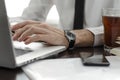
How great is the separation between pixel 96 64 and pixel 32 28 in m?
0.30

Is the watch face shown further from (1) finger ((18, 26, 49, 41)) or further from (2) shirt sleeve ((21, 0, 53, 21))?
(2) shirt sleeve ((21, 0, 53, 21))

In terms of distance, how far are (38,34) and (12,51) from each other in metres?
0.26

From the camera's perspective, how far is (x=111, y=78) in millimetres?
530

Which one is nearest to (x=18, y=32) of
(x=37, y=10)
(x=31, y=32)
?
(x=31, y=32)

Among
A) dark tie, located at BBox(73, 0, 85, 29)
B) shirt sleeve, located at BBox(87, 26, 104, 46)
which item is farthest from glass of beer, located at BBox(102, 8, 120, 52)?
dark tie, located at BBox(73, 0, 85, 29)

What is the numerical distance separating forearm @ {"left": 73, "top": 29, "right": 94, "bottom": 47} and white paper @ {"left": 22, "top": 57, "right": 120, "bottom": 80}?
0.84 feet

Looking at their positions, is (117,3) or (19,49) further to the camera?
(117,3)

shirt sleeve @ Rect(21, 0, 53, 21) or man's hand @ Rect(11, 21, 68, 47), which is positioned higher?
man's hand @ Rect(11, 21, 68, 47)

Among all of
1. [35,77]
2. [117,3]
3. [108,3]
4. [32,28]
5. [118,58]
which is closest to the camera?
[35,77]

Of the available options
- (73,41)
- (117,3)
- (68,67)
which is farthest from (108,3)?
(68,67)

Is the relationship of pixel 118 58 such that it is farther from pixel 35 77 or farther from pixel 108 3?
pixel 108 3

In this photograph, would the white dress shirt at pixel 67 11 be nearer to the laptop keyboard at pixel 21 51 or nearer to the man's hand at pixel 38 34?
the man's hand at pixel 38 34

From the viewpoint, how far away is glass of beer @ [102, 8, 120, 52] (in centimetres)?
79

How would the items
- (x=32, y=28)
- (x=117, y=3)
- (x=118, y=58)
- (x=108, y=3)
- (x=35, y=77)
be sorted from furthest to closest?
(x=108, y=3)
(x=117, y=3)
(x=32, y=28)
(x=118, y=58)
(x=35, y=77)
